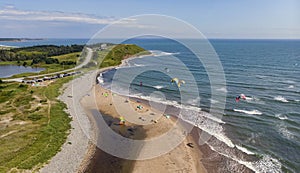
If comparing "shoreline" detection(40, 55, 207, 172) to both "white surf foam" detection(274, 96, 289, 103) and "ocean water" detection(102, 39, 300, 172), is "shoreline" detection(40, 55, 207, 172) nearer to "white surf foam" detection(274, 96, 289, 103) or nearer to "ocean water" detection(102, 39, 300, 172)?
"ocean water" detection(102, 39, 300, 172)

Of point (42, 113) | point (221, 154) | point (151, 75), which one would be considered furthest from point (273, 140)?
point (151, 75)

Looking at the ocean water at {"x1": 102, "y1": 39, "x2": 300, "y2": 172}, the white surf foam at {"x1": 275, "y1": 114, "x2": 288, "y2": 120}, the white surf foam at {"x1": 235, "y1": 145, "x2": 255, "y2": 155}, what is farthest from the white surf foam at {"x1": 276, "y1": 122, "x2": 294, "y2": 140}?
the white surf foam at {"x1": 235, "y1": 145, "x2": 255, "y2": 155}

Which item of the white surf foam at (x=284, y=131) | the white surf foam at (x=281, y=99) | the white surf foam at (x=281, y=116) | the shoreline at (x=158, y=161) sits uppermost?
the white surf foam at (x=281, y=99)

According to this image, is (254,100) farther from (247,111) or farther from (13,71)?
(13,71)

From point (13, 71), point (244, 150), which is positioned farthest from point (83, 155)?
point (13, 71)

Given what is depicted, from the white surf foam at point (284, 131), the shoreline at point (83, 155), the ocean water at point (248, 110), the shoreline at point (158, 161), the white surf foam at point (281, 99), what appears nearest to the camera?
the shoreline at point (83, 155)

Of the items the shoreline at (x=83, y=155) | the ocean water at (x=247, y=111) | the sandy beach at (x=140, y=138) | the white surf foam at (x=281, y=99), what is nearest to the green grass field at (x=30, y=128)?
the shoreline at (x=83, y=155)

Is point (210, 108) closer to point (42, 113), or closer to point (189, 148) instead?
point (189, 148)

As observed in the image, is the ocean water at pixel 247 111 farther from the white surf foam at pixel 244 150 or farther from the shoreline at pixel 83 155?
the shoreline at pixel 83 155
